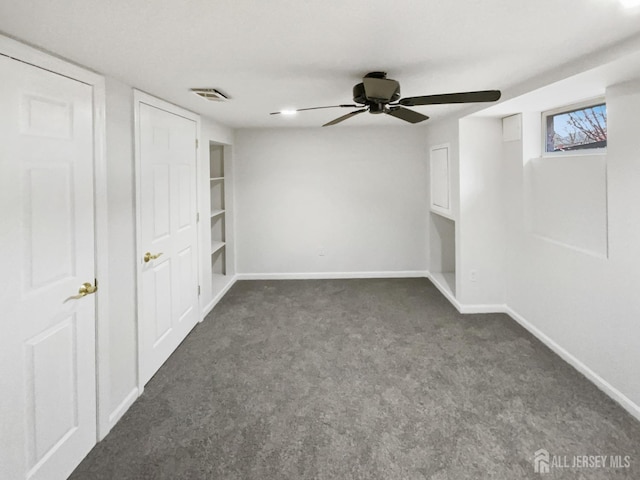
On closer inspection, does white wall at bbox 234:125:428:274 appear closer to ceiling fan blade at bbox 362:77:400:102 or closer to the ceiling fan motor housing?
the ceiling fan motor housing

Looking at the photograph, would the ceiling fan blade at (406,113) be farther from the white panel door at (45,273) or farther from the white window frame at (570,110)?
the white panel door at (45,273)

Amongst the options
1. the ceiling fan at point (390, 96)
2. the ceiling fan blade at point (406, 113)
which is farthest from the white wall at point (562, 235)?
the ceiling fan blade at point (406, 113)

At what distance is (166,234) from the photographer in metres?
3.16

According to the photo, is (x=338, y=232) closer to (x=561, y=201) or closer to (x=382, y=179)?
(x=382, y=179)

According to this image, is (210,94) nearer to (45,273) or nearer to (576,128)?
(45,273)

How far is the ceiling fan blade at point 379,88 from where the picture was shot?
2175mm

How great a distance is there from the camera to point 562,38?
6.06 feet

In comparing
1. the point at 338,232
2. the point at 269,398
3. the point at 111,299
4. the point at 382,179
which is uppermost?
the point at 382,179

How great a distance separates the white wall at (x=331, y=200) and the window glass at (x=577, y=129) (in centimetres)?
206

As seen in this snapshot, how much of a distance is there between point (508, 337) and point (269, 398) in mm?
2296

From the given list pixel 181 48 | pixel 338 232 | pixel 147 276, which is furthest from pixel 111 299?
pixel 338 232

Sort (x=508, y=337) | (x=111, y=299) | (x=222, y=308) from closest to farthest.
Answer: (x=111, y=299) → (x=508, y=337) → (x=222, y=308)

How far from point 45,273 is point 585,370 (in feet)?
11.5

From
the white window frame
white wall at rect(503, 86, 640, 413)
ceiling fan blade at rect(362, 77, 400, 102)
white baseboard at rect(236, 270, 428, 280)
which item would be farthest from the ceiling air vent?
white baseboard at rect(236, 270, 428, 280)
